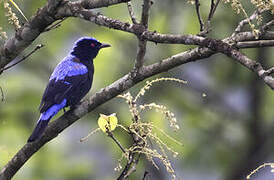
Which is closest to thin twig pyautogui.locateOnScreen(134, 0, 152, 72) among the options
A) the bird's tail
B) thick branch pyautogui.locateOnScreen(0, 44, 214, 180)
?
thick branch pyautogui.locateOnScreen(0, 44, 214, 180)

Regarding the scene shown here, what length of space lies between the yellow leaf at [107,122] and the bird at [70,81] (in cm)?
139

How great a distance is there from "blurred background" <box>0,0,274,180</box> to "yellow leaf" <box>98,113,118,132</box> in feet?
12.0

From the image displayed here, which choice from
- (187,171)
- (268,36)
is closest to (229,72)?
(187,171)

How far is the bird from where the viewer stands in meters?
5.29

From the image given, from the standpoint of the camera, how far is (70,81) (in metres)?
5.70

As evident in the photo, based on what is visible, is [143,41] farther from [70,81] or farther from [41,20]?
[70,81]

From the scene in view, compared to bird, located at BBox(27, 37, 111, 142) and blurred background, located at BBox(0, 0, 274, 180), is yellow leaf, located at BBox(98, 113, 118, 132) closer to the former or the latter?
bird, located at BBox(27, 37, 111, 142)

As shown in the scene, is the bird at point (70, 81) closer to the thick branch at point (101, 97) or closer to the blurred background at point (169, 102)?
the thick branch at point (101, 97)

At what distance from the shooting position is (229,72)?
28.1 ft

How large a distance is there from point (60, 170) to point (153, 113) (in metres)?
1.36

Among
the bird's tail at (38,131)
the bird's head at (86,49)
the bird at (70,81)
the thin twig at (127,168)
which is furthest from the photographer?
the bird's head at (86,49)

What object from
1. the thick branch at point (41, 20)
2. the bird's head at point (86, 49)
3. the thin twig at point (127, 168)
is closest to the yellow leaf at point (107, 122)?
the thin twig at point (127, 168)

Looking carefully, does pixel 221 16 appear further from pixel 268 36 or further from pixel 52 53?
pixel 268 36

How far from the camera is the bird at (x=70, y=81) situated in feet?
17.3
